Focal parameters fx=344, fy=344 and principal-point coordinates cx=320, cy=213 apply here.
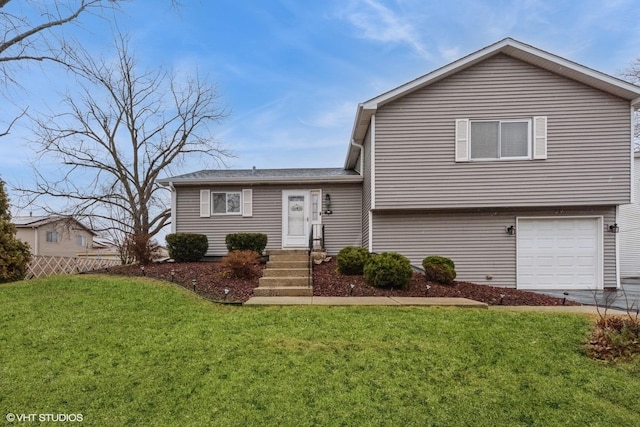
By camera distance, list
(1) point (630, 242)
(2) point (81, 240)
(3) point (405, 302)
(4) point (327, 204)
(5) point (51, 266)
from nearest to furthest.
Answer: (3) point (405, 302)
(4) point (327, 204)
(1) point (630, 242)
(5) point (51, 266)
(2) point (81, 240)

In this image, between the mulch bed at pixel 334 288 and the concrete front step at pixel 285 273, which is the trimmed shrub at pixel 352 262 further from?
the concrete front step at pixel 285 273

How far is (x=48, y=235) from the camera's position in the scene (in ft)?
86.8

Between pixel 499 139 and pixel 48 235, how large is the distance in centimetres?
3109

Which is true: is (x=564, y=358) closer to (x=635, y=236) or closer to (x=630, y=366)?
(x=630, y=366)

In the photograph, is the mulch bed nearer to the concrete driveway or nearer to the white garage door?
the concrete driveway

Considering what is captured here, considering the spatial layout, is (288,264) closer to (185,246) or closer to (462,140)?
(185,246)

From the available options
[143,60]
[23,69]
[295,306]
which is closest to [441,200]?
[295,306]

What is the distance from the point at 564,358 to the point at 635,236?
12.1 metres

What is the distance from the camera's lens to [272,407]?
10.8 feet

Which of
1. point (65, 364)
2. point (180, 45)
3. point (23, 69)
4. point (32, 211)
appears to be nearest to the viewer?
point (65, 364)

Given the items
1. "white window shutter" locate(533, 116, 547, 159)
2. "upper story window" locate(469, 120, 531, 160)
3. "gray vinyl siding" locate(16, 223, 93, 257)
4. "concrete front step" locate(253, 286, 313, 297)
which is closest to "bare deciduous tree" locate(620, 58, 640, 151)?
"white window shutter" locate(533, 116, 547, 159)

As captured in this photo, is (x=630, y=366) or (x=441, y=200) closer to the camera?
(x=630, y=366)

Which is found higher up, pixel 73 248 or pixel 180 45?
pixel 180 45

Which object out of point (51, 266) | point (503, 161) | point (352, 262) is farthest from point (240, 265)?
point (51, 266)
